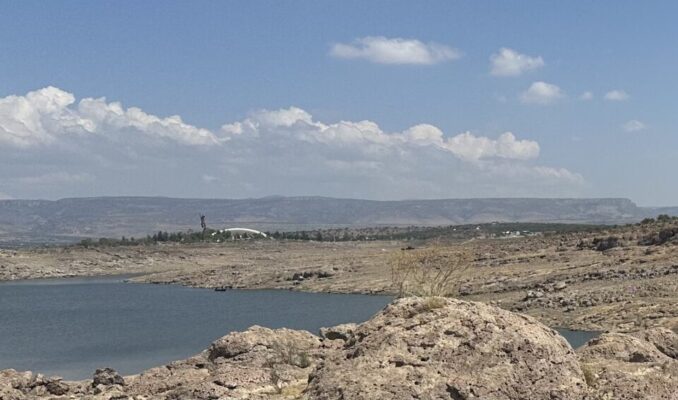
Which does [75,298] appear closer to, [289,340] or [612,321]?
[612,321]

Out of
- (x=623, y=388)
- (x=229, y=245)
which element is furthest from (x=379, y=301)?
(x=229, y=245)

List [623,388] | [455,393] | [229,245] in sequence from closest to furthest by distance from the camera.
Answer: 1. [455,393]
2. [623,388]
3. [229,245]

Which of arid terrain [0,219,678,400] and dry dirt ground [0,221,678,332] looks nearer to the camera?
arid terrain [0,219,678,400]

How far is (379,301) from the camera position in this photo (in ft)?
234

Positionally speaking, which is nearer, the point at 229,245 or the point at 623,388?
the point at 623,388

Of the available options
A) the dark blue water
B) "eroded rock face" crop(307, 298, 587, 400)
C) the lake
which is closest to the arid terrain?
"eroded rock face" crop(307, 298, 587, 400)

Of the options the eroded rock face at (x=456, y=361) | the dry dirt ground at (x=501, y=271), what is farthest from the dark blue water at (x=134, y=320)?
the eroded rock face at (x=456, y=361)

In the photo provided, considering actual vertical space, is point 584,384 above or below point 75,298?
above

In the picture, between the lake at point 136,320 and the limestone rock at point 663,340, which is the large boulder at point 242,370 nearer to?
the limestone rock at point 663,340

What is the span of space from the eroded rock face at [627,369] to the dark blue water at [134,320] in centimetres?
2767

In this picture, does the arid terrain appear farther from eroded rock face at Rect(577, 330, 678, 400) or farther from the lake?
the lake

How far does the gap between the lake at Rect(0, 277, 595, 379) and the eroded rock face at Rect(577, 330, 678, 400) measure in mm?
27014

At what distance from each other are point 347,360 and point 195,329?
47.8 m

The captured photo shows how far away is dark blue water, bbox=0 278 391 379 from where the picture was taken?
147 ft
